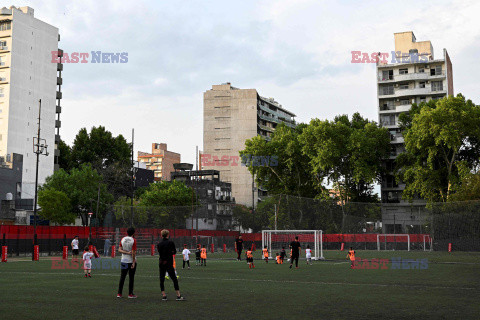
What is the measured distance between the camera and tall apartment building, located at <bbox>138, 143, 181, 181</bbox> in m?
169

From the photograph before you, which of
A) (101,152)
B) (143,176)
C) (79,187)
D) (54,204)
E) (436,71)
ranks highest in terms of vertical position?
(436,71)

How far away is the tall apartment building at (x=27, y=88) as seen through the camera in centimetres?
8131

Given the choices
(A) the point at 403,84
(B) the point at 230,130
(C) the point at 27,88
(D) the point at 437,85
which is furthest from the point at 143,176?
(D) the point at 437,85

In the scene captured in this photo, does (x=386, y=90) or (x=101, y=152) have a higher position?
(x=386, y=90)

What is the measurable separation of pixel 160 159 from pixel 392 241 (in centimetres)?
13239

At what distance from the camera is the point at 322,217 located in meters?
49.9

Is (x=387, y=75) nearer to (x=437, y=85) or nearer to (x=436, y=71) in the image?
(x=436, y=71)

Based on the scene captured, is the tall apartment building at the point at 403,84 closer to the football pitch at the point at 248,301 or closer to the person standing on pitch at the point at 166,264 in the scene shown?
the football pitch at the point at 248,301

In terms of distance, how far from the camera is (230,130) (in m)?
122

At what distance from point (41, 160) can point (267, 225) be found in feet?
160

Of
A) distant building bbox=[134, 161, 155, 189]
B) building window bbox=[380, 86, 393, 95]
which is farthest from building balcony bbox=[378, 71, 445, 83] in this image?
distant building bbox=[134, 161, 155, 189]

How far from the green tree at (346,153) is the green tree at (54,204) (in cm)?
3038

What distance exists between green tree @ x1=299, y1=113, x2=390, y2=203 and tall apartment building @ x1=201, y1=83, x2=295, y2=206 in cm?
4911

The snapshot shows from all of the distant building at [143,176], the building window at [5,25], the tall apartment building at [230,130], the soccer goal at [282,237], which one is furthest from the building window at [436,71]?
the building window at [5,25]
